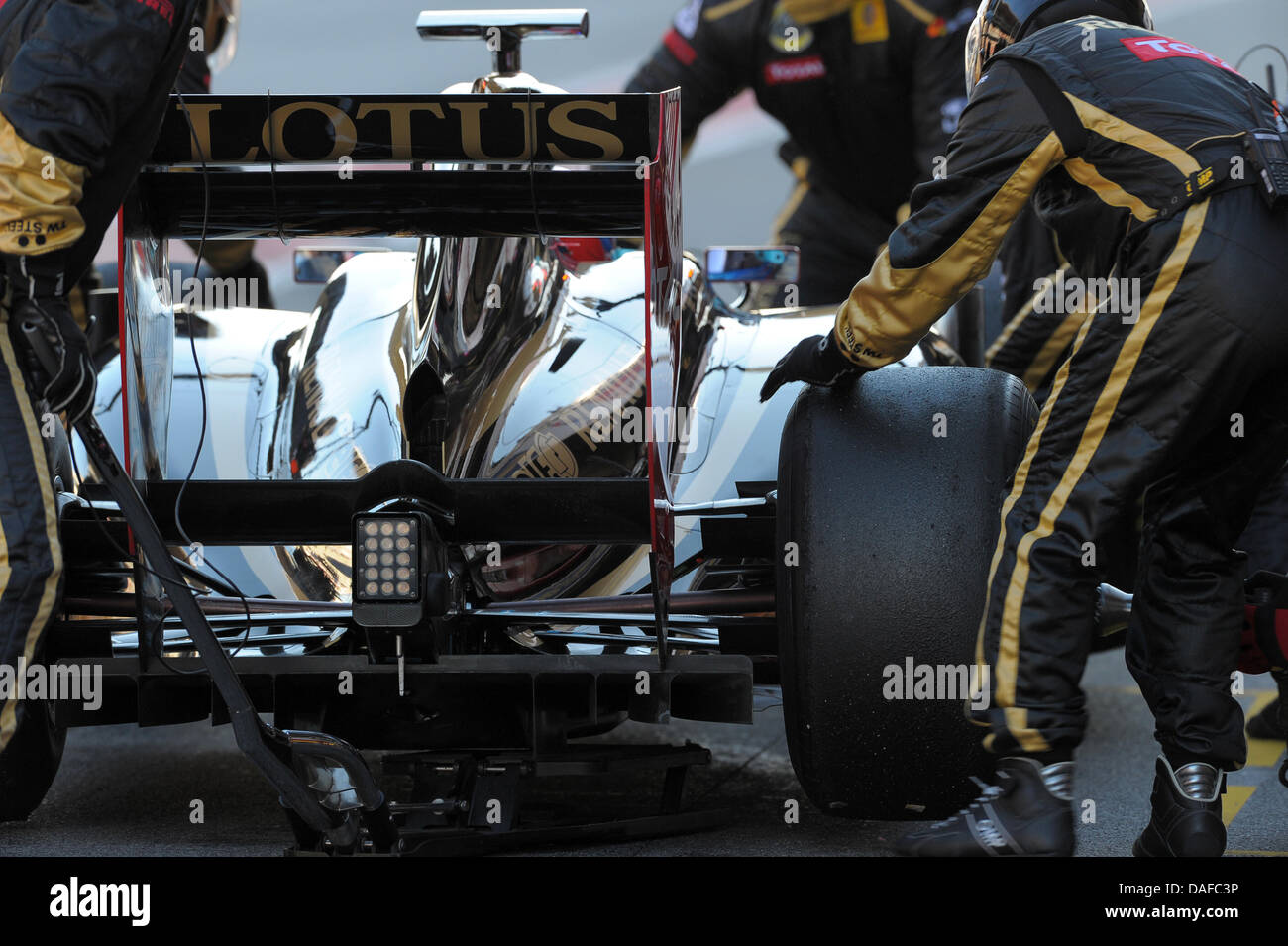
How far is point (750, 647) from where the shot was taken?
3.13 m

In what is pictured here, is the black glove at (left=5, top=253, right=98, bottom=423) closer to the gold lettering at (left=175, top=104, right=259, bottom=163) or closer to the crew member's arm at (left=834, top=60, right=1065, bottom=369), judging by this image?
the gold lettering at (left=175, top=104, right=259, bottom=163)

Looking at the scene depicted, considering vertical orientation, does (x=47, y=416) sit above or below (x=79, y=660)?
above

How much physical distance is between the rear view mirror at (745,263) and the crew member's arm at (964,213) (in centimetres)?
131

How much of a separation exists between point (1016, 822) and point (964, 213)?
94 cm

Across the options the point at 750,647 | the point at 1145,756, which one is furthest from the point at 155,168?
the point at 1145,756

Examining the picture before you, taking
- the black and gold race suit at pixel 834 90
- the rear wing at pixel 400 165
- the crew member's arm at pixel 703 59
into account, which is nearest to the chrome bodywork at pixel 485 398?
the rear wing at pixel 400 165

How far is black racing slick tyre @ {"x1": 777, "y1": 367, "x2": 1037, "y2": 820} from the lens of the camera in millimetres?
2744

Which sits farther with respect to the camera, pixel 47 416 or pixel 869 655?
pixel 47 416

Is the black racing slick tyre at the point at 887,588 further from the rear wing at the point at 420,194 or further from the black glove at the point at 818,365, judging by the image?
the rear wing at the point at 420,194

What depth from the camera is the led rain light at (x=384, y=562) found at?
281 centimetres
